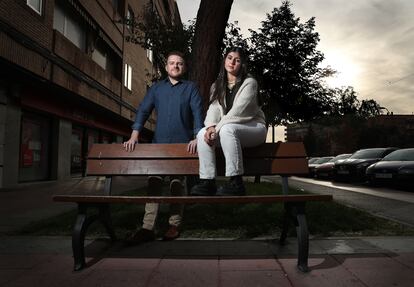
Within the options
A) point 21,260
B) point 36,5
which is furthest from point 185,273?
point 36,5

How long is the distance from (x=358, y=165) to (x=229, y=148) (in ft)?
50.8

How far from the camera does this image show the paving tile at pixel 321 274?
9.96 ft

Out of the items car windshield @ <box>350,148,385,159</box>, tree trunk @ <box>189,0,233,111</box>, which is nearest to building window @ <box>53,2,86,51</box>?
tree trunk @ <box>189,0,233,111</box>

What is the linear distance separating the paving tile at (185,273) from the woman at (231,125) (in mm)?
581

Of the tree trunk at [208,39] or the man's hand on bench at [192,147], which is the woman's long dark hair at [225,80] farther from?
the tree trunk at [208,39]

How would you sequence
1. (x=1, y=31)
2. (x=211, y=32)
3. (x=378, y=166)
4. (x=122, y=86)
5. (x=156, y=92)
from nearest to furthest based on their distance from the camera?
(x=156, y=92)
(x=211, y=32)
(x=1, y=31)
(x=378, y=166)
(x=122, y=86)

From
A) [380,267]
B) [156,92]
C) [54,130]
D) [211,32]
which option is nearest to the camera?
[380,267]

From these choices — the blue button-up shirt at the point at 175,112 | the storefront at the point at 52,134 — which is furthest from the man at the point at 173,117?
the storefront at the point at 52,134

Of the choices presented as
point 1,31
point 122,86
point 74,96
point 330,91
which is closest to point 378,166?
point 330,91

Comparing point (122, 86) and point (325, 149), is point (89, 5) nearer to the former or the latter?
point (122, 86)

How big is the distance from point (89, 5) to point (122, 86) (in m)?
7.19

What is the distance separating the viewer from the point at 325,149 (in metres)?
71.0

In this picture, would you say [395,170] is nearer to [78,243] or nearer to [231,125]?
[231,125]

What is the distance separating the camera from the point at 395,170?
13852 mm
